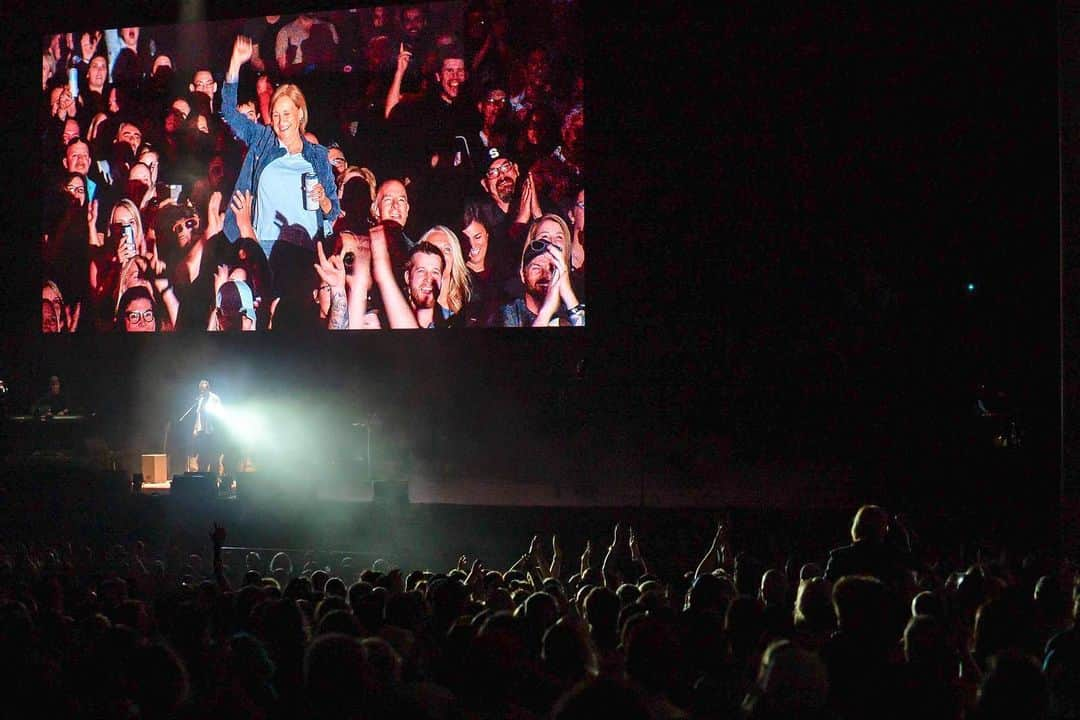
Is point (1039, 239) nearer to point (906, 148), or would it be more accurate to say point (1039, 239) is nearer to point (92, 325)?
point (906, 148)

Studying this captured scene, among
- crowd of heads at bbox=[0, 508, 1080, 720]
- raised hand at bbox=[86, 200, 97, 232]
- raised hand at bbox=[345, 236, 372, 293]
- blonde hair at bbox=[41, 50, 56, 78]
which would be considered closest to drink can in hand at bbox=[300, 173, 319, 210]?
raised hand at bbox=[345, 236, 372, 293]

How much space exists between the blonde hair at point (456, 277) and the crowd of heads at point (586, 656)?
32.1 feet

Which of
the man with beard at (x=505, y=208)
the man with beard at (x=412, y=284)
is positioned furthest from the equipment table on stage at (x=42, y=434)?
the man with beard at (x=505, y=208)

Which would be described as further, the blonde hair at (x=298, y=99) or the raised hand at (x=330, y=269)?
the blonde hair at (x=298, y=99)

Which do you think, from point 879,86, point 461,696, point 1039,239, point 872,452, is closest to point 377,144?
point 879,86

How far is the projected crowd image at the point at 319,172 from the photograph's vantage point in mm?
13648

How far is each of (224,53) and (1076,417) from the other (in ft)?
35.2

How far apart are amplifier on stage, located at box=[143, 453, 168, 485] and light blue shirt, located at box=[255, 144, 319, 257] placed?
287cm

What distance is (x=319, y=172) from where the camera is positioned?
46.4 feet

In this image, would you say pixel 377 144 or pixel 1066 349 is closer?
pixel 1066 349

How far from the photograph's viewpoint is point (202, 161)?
577 inches

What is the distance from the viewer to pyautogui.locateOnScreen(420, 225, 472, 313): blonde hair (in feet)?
45.3

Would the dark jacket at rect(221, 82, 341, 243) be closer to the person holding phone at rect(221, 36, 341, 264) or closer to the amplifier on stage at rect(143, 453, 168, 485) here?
the person holding phone at rect(221, 36, 341, 264)

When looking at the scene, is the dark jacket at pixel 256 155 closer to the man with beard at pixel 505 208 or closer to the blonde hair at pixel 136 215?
the blonde hair at pixel 136 215
